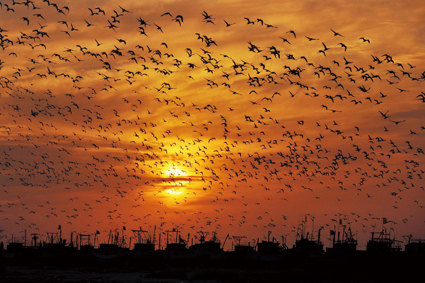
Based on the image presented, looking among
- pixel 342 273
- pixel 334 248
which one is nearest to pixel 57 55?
A: pixel 342 273

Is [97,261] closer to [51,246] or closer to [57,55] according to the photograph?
[51,246]

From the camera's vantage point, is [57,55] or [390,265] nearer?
[57,55]

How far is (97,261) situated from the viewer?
16262 cm

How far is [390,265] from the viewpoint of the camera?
124 metres

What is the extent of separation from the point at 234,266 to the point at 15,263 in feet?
174

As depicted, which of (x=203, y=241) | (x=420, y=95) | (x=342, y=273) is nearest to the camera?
(x=420, y=95)

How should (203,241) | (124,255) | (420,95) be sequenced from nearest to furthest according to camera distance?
(420,95) < (124,255) < (203,241)

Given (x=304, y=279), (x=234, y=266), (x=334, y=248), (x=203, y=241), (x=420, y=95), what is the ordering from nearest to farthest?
(x=420, y=95) → (x=304, y=279) → (x=334, y=248) → (x=234, y=266) → (x=203, y=241)

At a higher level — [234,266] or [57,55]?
[57,55]

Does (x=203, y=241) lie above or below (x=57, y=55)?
below

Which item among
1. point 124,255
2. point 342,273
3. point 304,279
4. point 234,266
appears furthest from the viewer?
point 124,255

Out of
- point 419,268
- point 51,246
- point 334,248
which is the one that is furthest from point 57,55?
point 51,246

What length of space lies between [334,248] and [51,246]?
3093 inches

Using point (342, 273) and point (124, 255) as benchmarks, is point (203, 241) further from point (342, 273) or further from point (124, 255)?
point (342, 273)
